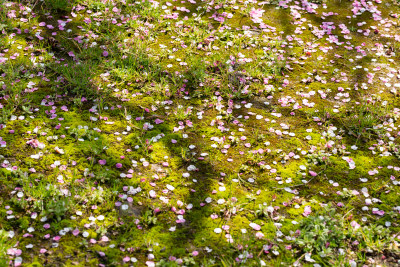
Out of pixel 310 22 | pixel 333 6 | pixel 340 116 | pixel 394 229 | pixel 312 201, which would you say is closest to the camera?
pixel 394 229

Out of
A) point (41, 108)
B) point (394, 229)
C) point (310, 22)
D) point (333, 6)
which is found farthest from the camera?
point (333, 6)

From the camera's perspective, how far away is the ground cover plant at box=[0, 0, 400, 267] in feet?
11.3

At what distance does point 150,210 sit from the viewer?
369 centimetres

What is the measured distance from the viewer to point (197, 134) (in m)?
4.68

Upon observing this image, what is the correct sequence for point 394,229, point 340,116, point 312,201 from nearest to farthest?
point 394,229
point 312,201
point 340,116

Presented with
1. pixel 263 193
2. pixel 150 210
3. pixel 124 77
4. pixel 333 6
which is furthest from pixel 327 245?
pixel 333 6

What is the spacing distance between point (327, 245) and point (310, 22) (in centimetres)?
441

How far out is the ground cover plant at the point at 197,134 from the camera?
3453mm

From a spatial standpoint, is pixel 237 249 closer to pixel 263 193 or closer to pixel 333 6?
pixel 263 193

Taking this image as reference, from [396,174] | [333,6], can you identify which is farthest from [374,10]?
[396,174]

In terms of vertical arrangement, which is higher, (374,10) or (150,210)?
(374,10)

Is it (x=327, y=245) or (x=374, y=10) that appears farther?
(x=374, y=10)

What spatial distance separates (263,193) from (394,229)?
47.9 inches

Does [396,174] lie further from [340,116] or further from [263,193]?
[263,193]
